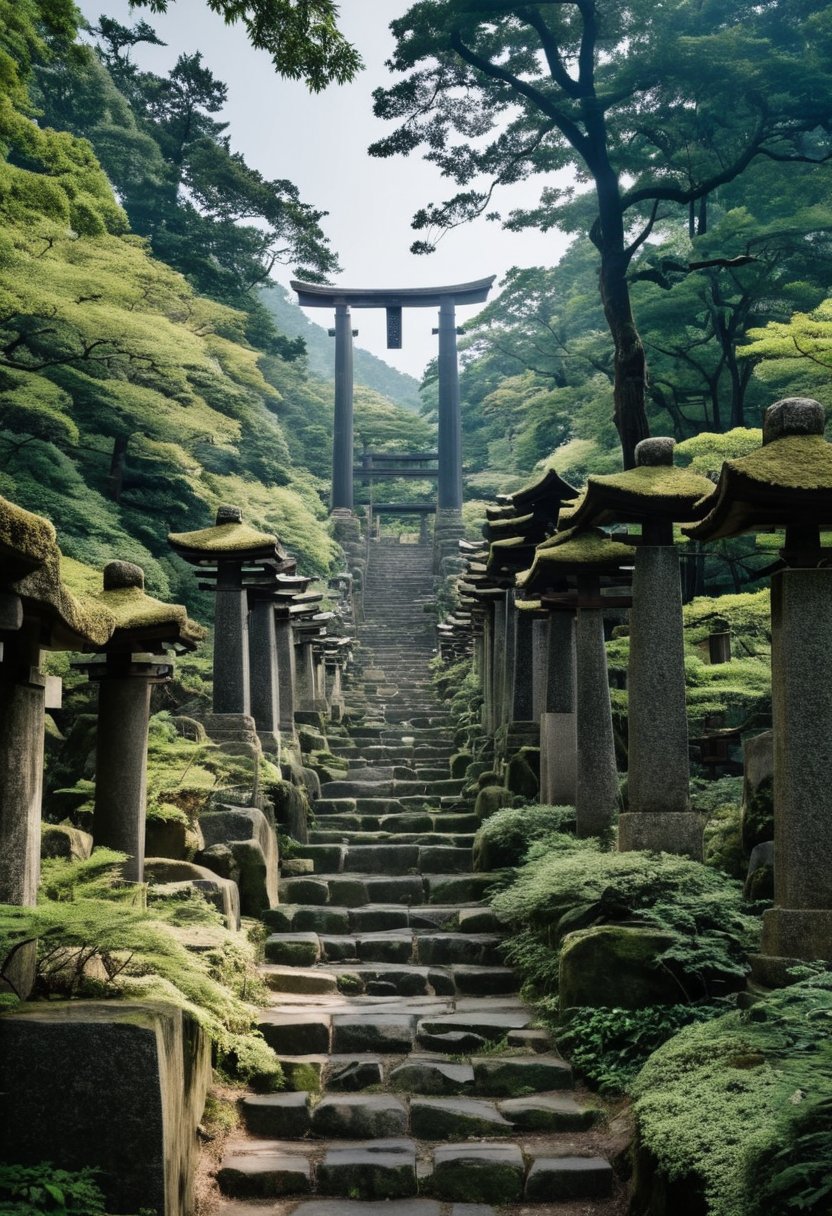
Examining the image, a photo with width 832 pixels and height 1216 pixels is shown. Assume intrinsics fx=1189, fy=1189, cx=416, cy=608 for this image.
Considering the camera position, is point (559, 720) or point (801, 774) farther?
point (559, 720)

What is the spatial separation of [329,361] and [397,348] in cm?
5188

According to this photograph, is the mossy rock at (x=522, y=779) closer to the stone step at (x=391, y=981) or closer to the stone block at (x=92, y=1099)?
the stone step at (x=391, y=981)

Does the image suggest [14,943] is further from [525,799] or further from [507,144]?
[507,144]

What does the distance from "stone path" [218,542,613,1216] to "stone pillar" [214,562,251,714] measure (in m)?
1.93

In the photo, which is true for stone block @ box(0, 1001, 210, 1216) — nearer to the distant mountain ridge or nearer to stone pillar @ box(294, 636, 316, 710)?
stone pillar @ box(294, 636, 316, 710)

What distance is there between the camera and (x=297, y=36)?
7148mm

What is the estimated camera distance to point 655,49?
18.9m

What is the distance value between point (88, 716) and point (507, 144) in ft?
41.2

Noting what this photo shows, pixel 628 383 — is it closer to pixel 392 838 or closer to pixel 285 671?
pixel 285 671

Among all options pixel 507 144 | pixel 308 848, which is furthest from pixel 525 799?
pixel 507 144

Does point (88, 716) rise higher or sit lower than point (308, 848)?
higher

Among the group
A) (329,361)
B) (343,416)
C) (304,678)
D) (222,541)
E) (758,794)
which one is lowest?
(758,794)

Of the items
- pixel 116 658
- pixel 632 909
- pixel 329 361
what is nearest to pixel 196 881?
pixel 116 658

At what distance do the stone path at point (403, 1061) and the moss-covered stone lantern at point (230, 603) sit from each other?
192 centimetres
